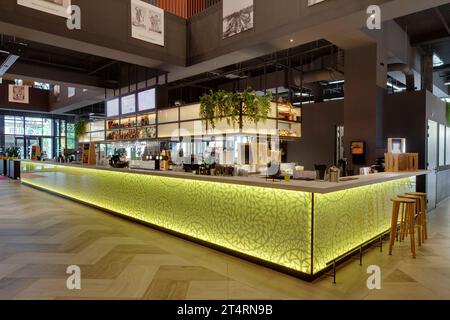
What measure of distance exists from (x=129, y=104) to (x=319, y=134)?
566cm

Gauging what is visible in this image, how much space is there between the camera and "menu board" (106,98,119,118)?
8508mm

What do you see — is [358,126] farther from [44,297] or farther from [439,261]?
[44,297]

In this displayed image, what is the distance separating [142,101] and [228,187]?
15.4 feet

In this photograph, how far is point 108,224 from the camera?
5664 mm

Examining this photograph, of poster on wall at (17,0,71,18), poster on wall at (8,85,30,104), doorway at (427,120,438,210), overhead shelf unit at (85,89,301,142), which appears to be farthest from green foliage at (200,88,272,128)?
poster on wall at (8,85,30,104)

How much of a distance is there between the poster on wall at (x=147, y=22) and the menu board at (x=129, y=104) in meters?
1.85

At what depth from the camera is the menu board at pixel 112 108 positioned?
27.9 ft

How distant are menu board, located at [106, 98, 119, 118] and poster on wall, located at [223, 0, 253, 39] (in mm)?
3822

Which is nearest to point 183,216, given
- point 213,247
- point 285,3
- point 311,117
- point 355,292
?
point 213,247

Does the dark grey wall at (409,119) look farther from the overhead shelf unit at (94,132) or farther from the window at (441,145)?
the overhead shelf unit at (94,132)

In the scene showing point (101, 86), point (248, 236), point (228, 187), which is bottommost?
point (248, 236)

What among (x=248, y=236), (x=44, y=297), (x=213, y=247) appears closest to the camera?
(x=44, y=297)

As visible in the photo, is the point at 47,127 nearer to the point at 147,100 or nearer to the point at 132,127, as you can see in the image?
the point at 132,127

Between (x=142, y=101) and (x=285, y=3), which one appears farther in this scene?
(x=142, y=101)
